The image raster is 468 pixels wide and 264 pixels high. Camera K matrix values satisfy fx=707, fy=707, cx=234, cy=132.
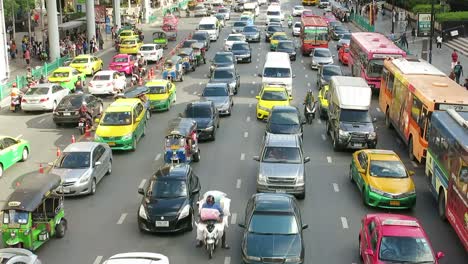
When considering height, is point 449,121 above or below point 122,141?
above

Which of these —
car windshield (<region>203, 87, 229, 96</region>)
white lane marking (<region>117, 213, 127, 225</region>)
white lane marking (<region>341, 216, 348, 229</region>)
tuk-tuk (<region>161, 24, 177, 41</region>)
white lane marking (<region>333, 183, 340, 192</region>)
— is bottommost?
white lane marking (<region>341, 216, 348, 229</region>)

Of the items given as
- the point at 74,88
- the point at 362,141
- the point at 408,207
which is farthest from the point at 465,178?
the point at 74,88

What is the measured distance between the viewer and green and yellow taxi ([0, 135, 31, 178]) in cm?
2651

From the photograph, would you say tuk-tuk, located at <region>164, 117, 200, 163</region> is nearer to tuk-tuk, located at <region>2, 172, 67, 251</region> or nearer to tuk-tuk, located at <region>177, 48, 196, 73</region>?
tuk-tuk, located at <region>2, 172, 67, 251</region>

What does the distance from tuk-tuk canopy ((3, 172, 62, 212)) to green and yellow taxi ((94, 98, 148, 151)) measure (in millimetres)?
9079

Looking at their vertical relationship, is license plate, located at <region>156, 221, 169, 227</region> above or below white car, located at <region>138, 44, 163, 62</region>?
below

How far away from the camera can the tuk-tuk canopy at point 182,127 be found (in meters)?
27.3

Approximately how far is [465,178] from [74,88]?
28256 millimetres

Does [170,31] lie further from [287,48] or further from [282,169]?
[282,169]

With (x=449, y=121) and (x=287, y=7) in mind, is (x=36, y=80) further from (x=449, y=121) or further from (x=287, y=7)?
(x=287, y=7)

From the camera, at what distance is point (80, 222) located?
21578 millimetres

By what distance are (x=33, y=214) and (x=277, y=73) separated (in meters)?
24.2

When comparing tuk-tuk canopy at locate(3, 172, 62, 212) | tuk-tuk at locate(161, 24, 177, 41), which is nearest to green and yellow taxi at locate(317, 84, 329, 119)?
tuk-tuk canopy at locate(3, 172, 62, 212)

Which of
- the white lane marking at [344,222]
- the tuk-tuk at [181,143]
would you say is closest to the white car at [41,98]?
the tuk-tuk at [181,143]
